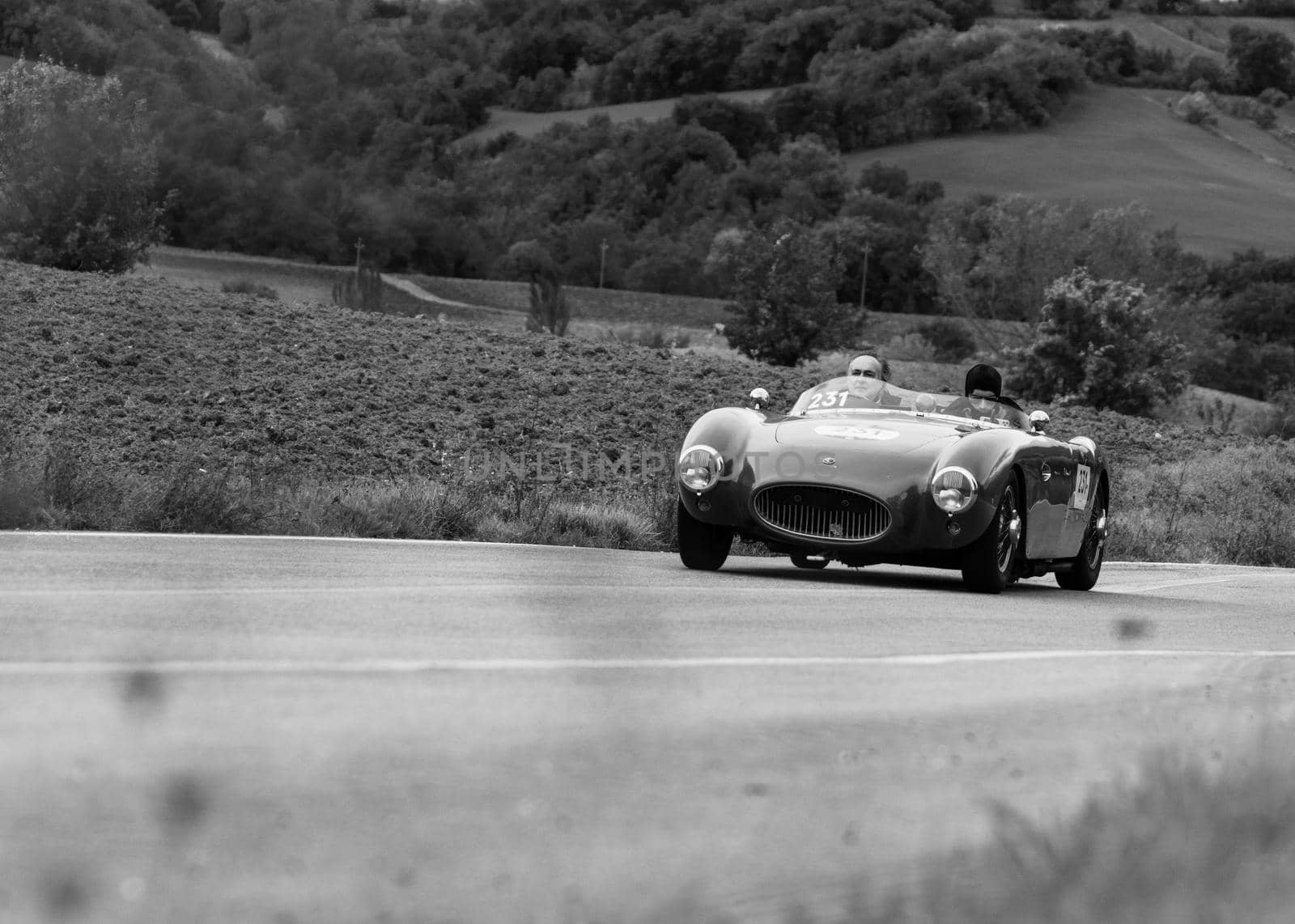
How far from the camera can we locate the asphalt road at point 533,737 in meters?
3.65

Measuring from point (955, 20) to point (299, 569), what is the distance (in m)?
178

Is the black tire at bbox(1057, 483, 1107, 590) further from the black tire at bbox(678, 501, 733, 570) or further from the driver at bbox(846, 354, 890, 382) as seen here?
the black tire at bbox(678, 501, 733, 570)

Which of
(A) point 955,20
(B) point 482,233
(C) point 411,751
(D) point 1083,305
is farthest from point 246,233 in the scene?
(A) point 955,20

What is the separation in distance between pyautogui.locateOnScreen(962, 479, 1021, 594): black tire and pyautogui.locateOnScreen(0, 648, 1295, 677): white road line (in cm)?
388

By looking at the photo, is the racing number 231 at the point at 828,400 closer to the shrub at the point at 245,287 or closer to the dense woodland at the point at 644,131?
the dense woodland at the point at 644,131

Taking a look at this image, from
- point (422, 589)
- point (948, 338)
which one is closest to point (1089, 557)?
point (422, 589)

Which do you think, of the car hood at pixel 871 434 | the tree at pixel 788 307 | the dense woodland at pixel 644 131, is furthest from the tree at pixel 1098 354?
the car hood at pixel 871 434

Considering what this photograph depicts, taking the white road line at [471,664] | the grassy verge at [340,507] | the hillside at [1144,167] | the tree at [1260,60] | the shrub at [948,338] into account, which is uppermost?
the tree at [1260,60]

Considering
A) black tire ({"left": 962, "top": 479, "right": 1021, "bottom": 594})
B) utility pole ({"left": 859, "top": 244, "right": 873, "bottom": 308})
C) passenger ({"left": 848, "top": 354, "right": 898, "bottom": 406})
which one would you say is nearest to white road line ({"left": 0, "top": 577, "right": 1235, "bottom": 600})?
black tire ({"left": 962, "top": 479, "right": 1021, "bottom": 594})

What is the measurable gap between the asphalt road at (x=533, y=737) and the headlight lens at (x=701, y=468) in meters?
2.02

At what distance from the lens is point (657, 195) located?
129625 mm

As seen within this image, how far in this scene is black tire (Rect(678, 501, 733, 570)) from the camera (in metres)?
12.2

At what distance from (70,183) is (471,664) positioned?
41.4 metres

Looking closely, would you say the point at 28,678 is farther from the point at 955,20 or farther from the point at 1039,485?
the point at 955,20
